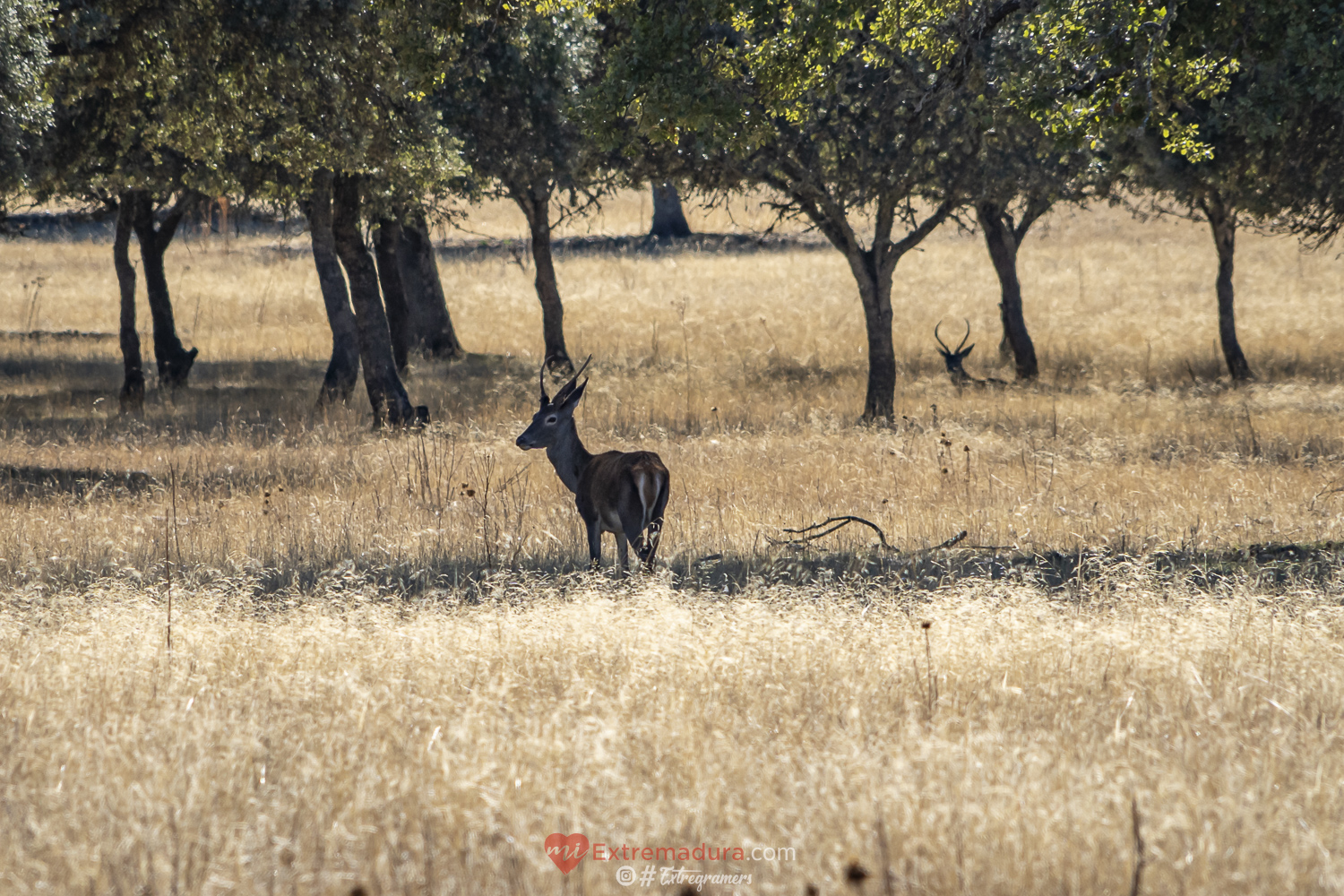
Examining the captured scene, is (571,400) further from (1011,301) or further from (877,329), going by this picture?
(1011,301)

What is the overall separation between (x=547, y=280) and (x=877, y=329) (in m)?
10.5

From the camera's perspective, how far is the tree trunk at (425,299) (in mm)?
30344

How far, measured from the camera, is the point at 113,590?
24.0ft

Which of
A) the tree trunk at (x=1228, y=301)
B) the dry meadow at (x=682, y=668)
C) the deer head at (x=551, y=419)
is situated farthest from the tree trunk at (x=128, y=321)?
the tree trunk at (x=1228, y=301)

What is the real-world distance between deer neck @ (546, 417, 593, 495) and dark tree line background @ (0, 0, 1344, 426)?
3.08 metres

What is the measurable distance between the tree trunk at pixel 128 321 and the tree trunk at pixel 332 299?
375cm

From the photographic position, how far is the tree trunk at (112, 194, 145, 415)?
21.1 meters

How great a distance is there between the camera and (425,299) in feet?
100

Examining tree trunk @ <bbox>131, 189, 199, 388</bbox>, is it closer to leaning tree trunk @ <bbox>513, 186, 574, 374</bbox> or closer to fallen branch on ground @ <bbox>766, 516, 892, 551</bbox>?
leaning tree trunk @ <bbox>513, 186, 574, 374</bbox>

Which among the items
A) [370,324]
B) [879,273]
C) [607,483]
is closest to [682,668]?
[607,483]

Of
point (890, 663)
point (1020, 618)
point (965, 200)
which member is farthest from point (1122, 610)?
point (965, 200)

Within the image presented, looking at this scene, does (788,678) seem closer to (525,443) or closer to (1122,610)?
(1122,610)

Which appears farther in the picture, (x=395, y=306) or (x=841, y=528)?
(x=395, y=306)

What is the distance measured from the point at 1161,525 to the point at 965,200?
33.9ft
